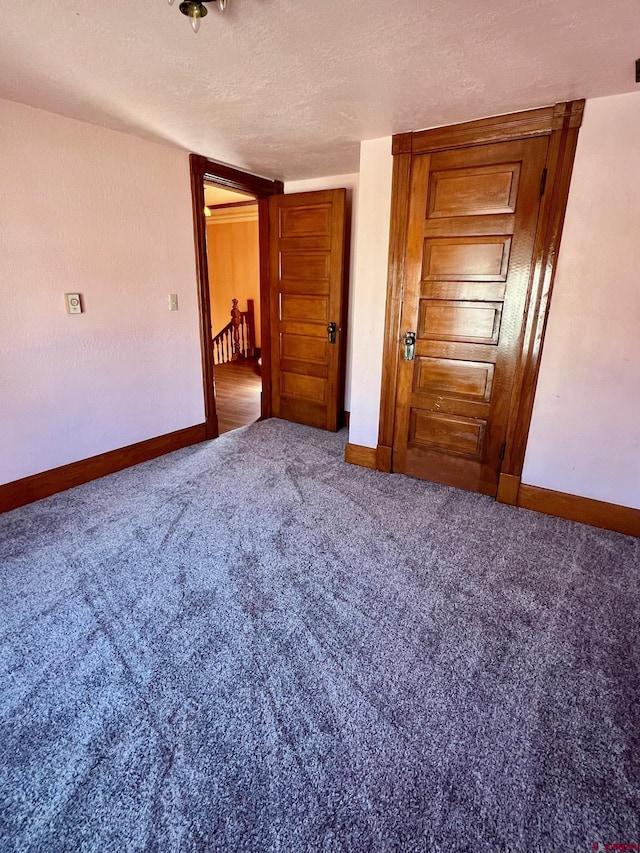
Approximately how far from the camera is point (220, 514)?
2.63 m

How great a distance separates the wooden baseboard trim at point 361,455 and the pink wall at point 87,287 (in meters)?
1.49

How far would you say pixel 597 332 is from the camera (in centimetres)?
236

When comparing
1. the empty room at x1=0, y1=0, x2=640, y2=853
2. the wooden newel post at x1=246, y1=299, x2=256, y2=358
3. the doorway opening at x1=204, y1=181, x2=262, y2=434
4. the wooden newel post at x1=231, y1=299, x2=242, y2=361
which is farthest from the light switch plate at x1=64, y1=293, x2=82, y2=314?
the wooden newel post at x1=246, y1=299, x2=256, y2=358

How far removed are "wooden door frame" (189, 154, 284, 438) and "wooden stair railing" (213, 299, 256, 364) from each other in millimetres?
3235

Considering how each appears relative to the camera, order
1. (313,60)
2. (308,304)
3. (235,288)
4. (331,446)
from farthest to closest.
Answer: (235,288), (308,304), (331,446), (313,60)

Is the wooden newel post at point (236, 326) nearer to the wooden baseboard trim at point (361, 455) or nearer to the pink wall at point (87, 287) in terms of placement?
the pink wall at point (87, 287)

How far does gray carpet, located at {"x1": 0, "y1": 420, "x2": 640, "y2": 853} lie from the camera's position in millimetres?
1140

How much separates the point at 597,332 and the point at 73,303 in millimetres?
3150

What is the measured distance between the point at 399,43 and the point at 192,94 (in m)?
1.08

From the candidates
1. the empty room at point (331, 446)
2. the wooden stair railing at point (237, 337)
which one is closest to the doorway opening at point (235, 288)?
the wooden stair railing at point (237, 337)

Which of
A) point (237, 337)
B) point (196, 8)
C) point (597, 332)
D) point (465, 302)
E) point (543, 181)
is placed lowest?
point (237, 337)

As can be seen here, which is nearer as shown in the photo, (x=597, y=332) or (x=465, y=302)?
(x=597, y=332)

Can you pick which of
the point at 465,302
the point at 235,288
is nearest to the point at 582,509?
Result: the point at 465,302

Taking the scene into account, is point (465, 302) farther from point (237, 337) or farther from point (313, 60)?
point (237, 337)
